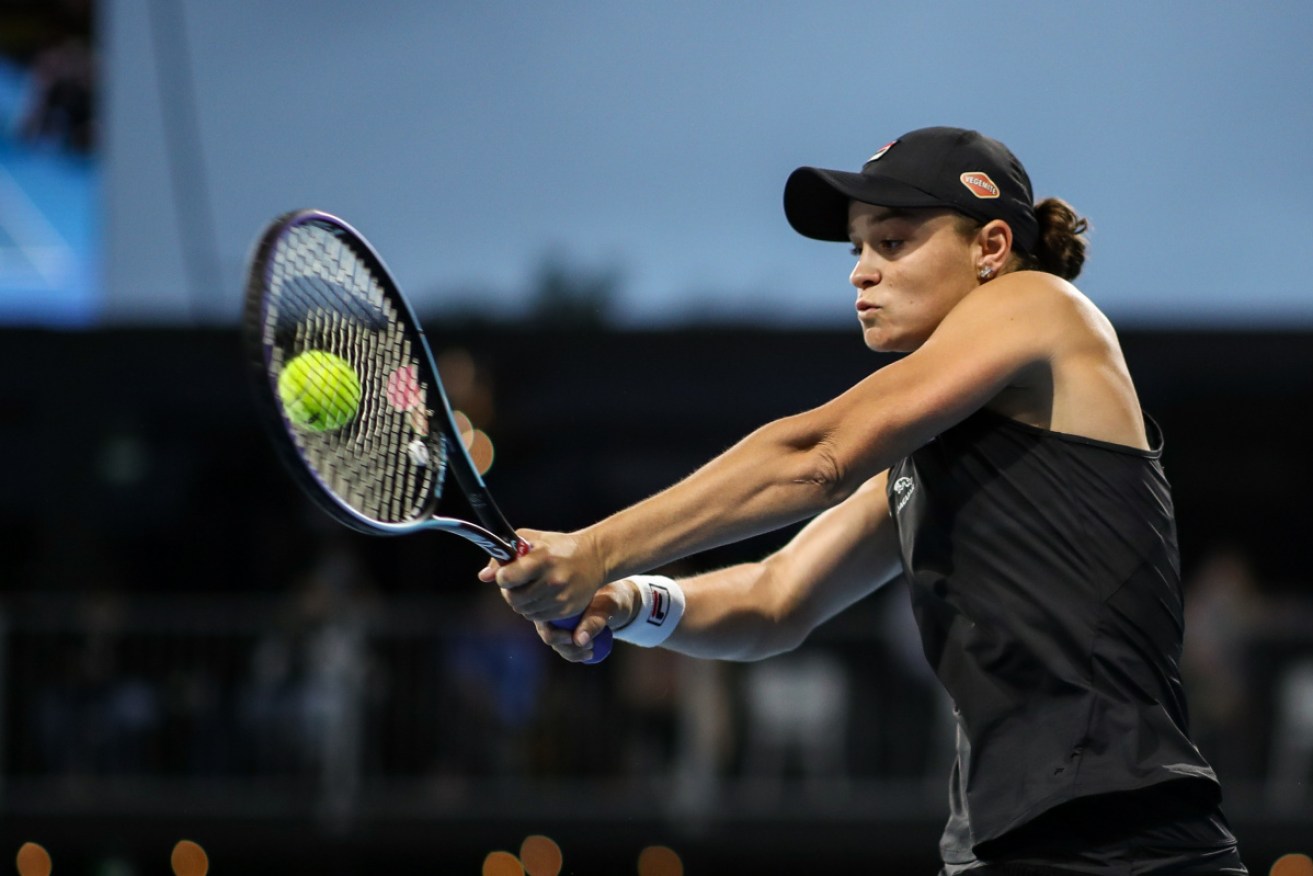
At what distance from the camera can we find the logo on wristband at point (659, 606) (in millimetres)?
3193

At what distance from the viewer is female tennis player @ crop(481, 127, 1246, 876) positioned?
272cm

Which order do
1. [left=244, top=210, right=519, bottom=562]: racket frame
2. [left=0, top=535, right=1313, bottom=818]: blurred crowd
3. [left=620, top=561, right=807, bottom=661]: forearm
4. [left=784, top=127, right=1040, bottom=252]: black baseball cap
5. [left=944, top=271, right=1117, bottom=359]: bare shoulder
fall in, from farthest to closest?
[left=0, top=535, right=1313, bottom=818]: blurred crowd, [left=620, top=561, right=807, bottom=661]: forearm, [left=784, top=127, right=1040, bottom=252]: black baseball cap, [left=944, top=271, right=1117, bottom=359]: bare shoulder, [left=244, top=210, right=519, bottom=562]: racket frame

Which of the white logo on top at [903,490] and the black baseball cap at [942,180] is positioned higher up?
the black baseball cap at [942,180]

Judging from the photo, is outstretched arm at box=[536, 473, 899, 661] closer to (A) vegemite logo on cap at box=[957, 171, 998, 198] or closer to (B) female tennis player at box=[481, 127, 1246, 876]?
(B) female tennis player at box=[481, 127, 1246, 876]

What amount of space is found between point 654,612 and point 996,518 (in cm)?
68

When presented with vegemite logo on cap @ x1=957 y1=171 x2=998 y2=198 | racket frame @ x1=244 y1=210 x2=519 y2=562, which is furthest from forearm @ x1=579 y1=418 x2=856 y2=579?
vegemite logo on cap @ x1=957 y1=171 x2=998 y2=198

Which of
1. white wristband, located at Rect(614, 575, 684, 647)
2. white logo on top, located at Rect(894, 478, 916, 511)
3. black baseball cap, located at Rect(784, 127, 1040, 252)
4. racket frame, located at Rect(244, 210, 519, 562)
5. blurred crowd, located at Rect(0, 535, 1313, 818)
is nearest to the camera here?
racket frame, located at Rect(244, 210, 519, 562)

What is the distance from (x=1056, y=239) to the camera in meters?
3.14

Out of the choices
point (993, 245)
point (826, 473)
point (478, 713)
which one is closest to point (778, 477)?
point (826, 473)

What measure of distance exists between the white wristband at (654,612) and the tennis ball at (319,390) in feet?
2.01

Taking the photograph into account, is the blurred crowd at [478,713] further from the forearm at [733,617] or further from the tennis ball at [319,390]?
the tennis ball at [319,390]

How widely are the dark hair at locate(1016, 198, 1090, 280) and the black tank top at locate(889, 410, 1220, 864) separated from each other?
381 millimetres

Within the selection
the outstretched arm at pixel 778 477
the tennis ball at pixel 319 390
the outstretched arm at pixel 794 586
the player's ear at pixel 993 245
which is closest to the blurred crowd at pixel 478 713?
the outstretched arm at pixel 794 586

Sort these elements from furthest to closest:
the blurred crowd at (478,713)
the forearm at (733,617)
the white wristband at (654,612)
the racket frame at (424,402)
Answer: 1. the blurred crowd at (478,713)
2. the forearm at (733,617)
3. the white wristband at (654,612)
4. the racket frame at (424,402)
